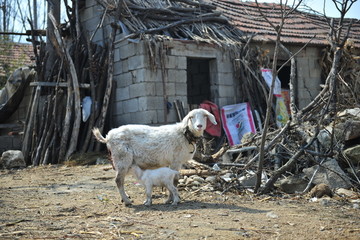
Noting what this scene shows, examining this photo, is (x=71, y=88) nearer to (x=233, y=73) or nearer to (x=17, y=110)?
(x=17, y=110)

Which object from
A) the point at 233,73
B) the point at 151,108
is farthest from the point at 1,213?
the point at 233,73

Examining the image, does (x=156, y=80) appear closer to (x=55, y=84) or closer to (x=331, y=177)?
(x=55, y=84)

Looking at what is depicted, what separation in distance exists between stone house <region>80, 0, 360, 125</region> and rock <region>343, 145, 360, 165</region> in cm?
417

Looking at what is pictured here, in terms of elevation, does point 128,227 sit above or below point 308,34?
below

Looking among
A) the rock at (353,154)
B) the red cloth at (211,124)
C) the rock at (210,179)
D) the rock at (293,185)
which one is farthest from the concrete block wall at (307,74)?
the rock at (210,179)

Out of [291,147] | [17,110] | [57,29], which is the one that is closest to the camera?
[291,147]

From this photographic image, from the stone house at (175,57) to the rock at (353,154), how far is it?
4.17 meters

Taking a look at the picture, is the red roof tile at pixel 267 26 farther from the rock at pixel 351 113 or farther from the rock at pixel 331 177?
the rock at pixel 331 177

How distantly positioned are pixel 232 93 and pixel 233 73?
1.87 feet

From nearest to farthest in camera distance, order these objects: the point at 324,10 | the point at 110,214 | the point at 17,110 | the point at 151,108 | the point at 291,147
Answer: the point at 110,214 → the point at 324,10 → the point at 291,147 → the point at 151,108 → the point at 17,110

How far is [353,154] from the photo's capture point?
26.5 ft

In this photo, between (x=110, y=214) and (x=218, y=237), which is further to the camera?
(x=110, y=214)

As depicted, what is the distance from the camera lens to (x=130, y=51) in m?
12.8

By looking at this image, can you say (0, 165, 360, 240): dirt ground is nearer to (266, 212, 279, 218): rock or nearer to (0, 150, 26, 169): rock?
(266, 212, 279, 218): rock
